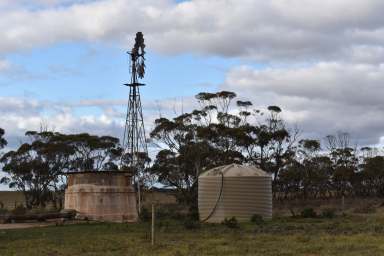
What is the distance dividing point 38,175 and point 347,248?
2247 inches

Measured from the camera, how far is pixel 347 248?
17250mm

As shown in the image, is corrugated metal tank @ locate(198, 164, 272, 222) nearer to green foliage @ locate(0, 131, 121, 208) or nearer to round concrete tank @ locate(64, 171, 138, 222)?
round concrete tank @ locate(64, 171, 138, 222)

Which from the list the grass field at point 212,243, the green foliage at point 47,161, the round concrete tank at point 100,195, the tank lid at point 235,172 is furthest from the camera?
the green foliage at point 47,161

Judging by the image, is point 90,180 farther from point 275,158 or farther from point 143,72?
point 275,158

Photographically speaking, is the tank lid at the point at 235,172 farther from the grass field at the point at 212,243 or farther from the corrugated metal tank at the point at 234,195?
the grass field at the point at 212,243

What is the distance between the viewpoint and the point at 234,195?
34719mm

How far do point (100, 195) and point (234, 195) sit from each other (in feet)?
28.6

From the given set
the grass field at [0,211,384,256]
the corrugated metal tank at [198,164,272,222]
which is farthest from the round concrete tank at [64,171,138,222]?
the grass field at [0,211,384,256]

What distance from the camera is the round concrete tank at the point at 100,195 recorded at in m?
38.1

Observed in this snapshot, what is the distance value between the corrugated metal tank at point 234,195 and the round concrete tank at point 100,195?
5926 mm

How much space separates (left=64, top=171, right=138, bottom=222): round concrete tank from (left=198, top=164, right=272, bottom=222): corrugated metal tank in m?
5.93

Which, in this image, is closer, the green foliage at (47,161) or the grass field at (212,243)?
the grass field at (212,243)

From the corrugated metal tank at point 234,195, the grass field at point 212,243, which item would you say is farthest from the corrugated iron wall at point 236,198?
the grass field at point 212,243

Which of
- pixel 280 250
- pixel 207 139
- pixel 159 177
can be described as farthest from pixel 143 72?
pixel 280 250
